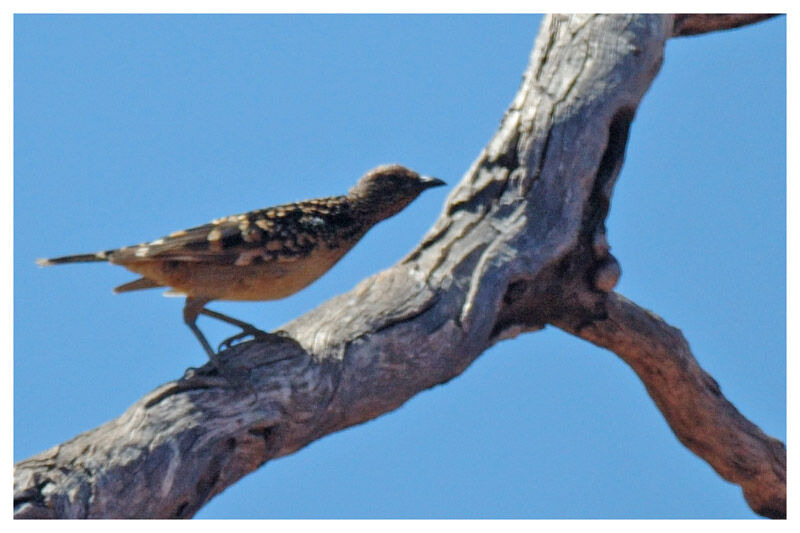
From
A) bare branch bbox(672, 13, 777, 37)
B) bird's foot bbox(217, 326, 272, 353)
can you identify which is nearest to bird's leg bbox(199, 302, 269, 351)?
bird's foot bbox(217, 326, 272, 353)

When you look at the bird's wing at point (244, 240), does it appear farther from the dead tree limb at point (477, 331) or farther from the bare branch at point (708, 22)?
the bare branch at point (708, 22)

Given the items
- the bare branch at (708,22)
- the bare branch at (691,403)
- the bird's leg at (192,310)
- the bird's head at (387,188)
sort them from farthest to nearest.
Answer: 1. the bare branch at (708,22)
2. the bare branch at (691,403)
3. the bird's head at (387,188)
4. the bird's leg at (192,310)

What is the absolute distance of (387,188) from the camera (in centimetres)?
612

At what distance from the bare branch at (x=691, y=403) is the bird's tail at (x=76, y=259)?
2.75 meters

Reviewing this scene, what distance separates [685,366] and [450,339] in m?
1.96

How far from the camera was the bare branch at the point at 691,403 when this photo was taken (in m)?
6.66

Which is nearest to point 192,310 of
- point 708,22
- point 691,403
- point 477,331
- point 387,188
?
point 387,188

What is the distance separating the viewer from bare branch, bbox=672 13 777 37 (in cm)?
707

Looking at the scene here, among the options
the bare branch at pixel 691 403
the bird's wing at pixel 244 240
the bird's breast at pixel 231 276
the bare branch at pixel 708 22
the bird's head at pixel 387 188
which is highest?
the bare branch at pixel 708 22

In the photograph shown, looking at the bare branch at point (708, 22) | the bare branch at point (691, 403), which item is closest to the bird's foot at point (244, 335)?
the bare branch at point (691, 403)

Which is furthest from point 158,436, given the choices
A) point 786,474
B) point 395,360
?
point 786,474

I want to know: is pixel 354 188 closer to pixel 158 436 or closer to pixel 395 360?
pixel 395 360

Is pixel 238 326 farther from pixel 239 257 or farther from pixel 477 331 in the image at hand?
pixel 477 331

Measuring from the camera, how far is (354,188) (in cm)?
617
